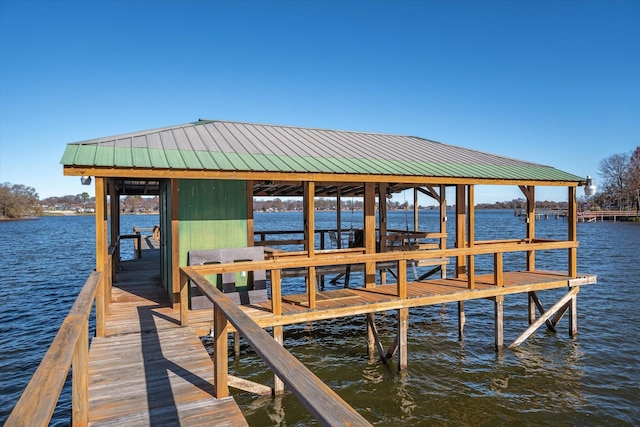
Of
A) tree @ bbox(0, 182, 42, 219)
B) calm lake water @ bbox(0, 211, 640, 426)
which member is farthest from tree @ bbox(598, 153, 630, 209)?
tree @ bbox(0, 182, 42, 219)

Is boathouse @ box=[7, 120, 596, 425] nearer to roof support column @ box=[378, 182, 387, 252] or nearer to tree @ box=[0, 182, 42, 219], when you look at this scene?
roof support column @ box=[378, 182, 387, 252]

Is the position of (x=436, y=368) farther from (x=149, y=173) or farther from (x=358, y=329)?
(x=149, y=173)

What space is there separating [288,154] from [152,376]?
19.5ft

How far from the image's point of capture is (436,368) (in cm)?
955

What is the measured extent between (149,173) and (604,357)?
1155 cm

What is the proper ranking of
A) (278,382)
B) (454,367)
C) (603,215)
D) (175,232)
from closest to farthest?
(278,382)
(175,232)
(454,367)
(603,215)

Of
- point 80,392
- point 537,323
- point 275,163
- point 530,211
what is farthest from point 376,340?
point 80,392

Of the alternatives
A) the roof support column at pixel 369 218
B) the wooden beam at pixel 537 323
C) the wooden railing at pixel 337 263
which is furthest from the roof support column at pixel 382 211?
the wooden beam at pixel 537 323

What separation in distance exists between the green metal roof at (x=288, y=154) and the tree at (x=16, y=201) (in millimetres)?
99987

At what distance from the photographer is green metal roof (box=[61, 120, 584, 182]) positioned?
25.6 ft

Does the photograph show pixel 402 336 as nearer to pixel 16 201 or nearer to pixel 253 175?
pixel 253 175

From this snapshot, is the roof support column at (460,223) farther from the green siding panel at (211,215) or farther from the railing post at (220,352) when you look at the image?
the railing post at (220,352)

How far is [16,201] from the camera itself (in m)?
91.5

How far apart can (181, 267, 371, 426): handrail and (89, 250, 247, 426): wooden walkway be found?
1.32 feet
